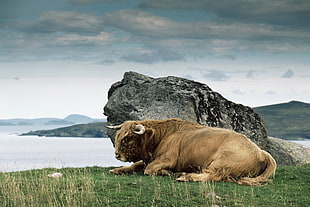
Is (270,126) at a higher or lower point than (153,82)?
lower

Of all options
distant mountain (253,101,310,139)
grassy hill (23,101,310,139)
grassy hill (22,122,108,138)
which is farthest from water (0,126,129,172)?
distant mountain (253,101,310,139)

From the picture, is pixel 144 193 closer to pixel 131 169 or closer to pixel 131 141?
pixel 131 141

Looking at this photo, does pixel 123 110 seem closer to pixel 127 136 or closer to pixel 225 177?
pixel 127 136

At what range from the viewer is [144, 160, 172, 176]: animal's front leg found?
541 inches

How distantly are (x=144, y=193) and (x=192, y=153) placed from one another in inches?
128

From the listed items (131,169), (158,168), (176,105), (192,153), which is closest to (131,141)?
(131,169)

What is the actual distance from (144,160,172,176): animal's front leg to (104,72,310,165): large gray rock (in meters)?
6.78

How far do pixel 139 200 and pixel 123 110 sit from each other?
12737 millimetres

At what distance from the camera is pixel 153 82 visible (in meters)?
23.1

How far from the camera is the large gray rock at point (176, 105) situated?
70.0 feet

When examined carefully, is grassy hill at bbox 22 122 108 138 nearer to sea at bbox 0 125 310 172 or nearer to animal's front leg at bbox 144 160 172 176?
sea at bbox 0 125 310 172

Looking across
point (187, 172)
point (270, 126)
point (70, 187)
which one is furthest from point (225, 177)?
point (270, 126)

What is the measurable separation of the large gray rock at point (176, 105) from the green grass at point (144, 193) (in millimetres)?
8668

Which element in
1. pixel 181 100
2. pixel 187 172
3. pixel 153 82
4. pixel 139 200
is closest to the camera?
pixel 139 200
